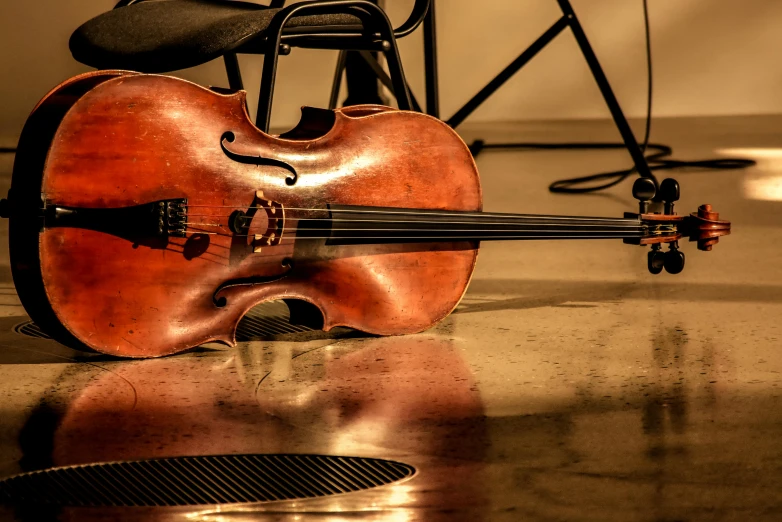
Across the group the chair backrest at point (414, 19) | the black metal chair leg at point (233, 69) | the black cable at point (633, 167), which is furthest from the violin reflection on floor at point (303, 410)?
the black cable at point (633, 167)

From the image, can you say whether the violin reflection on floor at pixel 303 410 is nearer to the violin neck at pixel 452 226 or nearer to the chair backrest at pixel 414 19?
the violin neck at pixel 452 226

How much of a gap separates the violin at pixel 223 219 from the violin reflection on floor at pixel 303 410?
0.19 ft

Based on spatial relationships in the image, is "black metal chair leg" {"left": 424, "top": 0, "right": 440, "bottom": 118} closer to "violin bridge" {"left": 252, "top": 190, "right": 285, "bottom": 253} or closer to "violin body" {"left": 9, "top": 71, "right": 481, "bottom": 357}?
"violin body" {"left": 9, "top": 71, "right": 481, "bottom": 357}

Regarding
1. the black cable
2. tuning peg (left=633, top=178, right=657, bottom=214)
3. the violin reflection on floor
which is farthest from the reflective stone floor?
the black cable

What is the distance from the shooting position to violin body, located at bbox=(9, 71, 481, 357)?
1.26 metres

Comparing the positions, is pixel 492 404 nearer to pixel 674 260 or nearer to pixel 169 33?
pixel 674 260

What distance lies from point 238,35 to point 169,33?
167 mm

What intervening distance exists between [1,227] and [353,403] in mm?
1623

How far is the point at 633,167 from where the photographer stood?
314 cm

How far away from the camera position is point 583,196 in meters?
2.84

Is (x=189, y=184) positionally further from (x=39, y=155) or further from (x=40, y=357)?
(x=40, y=357)

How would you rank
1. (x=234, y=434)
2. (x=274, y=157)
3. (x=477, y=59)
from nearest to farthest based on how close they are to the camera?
(x=234, y=434) < (x=274, y=157) < (x=477, y=59)

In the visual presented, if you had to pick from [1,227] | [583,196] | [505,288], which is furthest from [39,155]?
[583,196]

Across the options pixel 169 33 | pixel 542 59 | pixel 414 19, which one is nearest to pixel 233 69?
pixel 169 33
